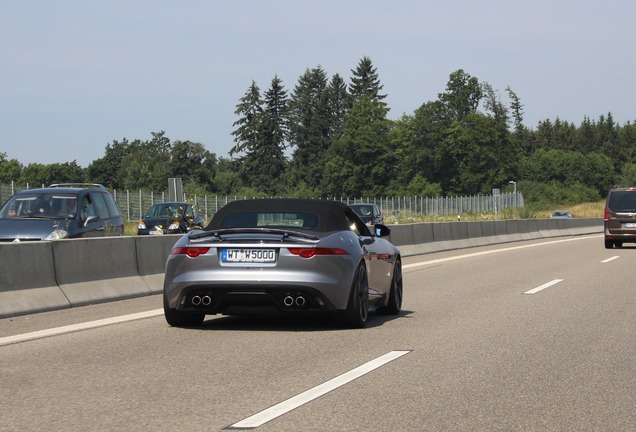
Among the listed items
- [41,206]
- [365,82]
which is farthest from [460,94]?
A: [41,206]

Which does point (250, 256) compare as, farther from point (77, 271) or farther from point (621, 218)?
point (621, 218)

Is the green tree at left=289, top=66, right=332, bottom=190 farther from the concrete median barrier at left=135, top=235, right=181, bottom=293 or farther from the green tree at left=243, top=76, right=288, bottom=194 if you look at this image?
the concrete median barrier at left=135, top=235, right=181, bottom=293

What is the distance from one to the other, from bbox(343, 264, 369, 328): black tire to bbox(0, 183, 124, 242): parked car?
8.04 metres

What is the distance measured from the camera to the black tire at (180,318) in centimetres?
1084

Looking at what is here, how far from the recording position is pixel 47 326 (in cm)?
1110

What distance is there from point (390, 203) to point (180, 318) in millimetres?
80897

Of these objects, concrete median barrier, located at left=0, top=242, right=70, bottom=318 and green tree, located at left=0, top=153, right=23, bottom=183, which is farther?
green tree, located at left=0, top=153, right=23, bottom=183

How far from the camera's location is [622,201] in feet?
105

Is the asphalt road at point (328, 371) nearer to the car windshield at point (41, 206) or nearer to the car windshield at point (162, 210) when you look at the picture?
A: the car windshield at point (41, 206)

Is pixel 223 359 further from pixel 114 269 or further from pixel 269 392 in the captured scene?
pixel 114 269

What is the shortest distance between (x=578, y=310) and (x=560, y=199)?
489ft

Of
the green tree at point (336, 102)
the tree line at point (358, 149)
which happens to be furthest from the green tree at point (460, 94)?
the green tree at point (336, 102)

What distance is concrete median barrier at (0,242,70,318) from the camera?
40.0ft

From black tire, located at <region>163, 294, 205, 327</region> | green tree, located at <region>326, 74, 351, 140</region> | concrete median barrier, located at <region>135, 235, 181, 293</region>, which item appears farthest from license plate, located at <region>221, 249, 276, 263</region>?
green tree, located at <region>326, 74, 351, 140</region>
